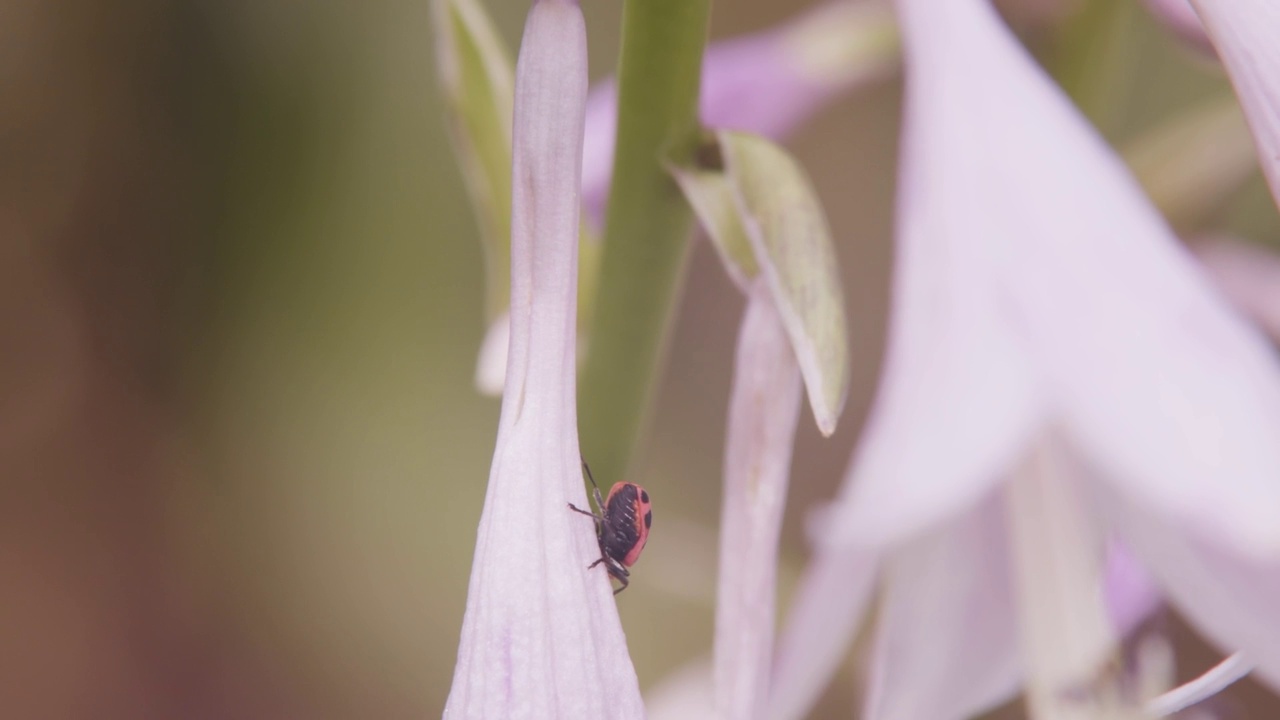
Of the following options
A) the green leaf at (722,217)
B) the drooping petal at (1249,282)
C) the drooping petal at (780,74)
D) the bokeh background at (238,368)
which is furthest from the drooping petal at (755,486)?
the bokeh background at (238,368)

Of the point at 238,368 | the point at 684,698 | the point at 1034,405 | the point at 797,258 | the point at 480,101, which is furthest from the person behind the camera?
the point at 238,368

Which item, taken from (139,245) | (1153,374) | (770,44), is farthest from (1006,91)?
(139,245)

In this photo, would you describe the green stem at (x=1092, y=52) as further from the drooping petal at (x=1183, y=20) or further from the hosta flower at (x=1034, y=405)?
the hosta flower at (x=1034, y=405)

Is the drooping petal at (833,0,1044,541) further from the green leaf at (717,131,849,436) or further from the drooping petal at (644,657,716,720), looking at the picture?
the drooping petal at (644,657,716,720)

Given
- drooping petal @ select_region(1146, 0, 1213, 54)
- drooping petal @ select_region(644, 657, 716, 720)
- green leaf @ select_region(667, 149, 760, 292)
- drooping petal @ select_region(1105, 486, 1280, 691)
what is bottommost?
drooping petal @ select_region(644, 657, 716, 720)

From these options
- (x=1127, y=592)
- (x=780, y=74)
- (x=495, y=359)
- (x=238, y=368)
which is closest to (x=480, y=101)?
(x=495, y=359)

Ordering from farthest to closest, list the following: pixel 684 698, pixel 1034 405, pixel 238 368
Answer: pixel 238 368
pixel 684 698
pixel 1034 405

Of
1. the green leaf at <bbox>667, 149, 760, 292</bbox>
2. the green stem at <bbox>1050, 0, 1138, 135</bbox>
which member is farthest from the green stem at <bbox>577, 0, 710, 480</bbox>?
the green stem at <bbox>1050, 0, 1138, 135</bbox>

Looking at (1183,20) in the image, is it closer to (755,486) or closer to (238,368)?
(755,486)
